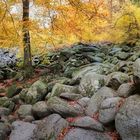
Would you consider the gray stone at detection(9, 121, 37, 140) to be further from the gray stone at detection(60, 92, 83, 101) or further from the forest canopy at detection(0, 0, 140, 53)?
the forest canopy at detection(0, 0, 140, 53)

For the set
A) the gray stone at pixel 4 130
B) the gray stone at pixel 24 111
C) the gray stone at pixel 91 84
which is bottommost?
the gray stone at pixel 4 130

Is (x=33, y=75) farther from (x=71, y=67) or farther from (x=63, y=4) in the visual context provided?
(x=63, y=4)

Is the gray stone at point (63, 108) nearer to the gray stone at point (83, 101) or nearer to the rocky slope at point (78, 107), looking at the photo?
the rocky slope at point (78, 107)

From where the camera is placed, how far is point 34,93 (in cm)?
1079

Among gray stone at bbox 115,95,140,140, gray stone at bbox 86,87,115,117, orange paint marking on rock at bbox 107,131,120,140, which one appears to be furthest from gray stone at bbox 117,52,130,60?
orange paint marking on rock at bbox 107,131,120,140

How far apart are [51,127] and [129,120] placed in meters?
2.17

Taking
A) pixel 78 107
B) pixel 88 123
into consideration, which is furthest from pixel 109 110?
pixel 78 107

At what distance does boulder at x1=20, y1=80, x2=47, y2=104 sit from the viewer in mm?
10625

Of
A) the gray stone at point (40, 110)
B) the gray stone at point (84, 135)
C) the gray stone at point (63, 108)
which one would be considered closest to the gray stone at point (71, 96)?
the gray stone at point (63, 108)

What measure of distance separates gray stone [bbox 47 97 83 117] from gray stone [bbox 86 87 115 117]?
11.8 inches

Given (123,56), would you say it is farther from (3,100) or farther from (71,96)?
(3,100)

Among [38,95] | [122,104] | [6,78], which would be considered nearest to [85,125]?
[122,104]

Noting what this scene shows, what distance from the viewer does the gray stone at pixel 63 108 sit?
8.66 m

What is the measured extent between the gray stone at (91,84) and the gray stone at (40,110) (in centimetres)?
134
